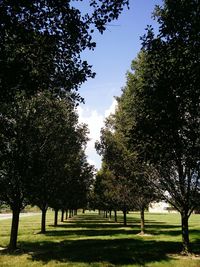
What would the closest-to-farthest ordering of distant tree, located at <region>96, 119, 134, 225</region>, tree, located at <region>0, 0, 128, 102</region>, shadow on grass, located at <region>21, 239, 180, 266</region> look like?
tree, located at <region>0, 0, 128, 102</region>
shadow on grass, located at <region>21, 239, 180, 266</region>
distant tree, located at <region>96, 119, 134, 225</region>

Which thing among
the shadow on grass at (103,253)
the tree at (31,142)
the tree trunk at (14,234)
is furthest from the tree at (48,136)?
the shadow on grass at (103,253)

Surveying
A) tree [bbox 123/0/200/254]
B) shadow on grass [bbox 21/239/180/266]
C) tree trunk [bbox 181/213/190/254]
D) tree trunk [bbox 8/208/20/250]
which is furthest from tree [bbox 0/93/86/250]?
tree trunk [bbox 181/213/190/254]

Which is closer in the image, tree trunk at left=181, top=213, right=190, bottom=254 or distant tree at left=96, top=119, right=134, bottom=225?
tree trunk at left=181, top=213, right=190, bottom=254

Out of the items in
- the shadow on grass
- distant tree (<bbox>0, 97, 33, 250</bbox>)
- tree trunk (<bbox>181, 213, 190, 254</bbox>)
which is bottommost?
the shadow on grass

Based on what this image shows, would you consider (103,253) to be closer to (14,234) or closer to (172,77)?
(14,234)

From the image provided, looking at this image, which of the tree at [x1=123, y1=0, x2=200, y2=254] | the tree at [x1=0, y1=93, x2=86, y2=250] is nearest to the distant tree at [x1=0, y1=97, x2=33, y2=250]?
the tree at [x1=0, y1=93, x2=86, y2=250]

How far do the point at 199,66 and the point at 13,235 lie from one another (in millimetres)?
19372

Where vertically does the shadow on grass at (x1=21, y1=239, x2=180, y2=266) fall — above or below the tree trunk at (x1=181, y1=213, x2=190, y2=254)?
below

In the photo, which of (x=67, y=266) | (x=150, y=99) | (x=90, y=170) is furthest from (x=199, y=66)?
(x=90, y=170)

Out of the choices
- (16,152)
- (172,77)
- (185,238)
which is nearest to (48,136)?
(16,152)

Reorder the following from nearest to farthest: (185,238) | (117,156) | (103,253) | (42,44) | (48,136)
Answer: (42,44) → (103,253) → (185,238) → (48,136) → (117,156)

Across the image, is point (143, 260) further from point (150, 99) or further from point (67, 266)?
point (150, 99)

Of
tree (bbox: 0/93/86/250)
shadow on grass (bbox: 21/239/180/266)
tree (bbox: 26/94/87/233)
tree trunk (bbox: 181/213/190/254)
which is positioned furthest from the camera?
tree (bbox: 26/94/87/233)

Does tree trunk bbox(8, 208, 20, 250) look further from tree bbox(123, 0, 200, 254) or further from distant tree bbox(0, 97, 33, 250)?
Result: tree bbox(123, 0, 200, 254)
